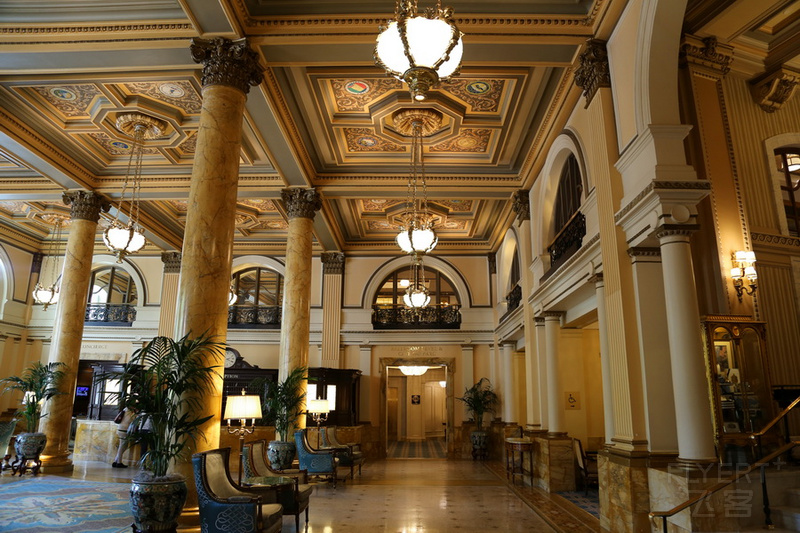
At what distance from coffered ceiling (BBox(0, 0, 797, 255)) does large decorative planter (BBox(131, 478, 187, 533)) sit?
517 cm

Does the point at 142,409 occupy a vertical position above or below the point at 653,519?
above

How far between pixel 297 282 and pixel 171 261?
26.6 feet

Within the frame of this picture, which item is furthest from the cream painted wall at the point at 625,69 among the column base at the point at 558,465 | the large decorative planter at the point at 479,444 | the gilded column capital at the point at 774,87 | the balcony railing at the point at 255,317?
the balcony railing at the point at 255,317

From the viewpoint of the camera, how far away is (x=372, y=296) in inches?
688

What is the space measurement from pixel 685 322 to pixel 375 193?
26.6 ft

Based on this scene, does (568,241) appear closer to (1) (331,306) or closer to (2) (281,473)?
(2) (281,473)

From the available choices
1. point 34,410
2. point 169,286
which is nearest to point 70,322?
point 34,410

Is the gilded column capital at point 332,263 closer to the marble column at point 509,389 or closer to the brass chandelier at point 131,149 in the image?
the marble column at point 509,389

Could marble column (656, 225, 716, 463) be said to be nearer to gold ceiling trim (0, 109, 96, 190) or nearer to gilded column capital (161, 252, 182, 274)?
gold ceiling trim (0, 109, 96, 190)

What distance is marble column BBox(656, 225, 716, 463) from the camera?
505 cm

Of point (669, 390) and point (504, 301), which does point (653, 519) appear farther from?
point (504, 301)

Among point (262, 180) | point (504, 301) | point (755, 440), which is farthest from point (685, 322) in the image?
point (504, 301)

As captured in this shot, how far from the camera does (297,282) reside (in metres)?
11.6

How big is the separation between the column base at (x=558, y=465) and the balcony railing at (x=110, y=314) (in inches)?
555
